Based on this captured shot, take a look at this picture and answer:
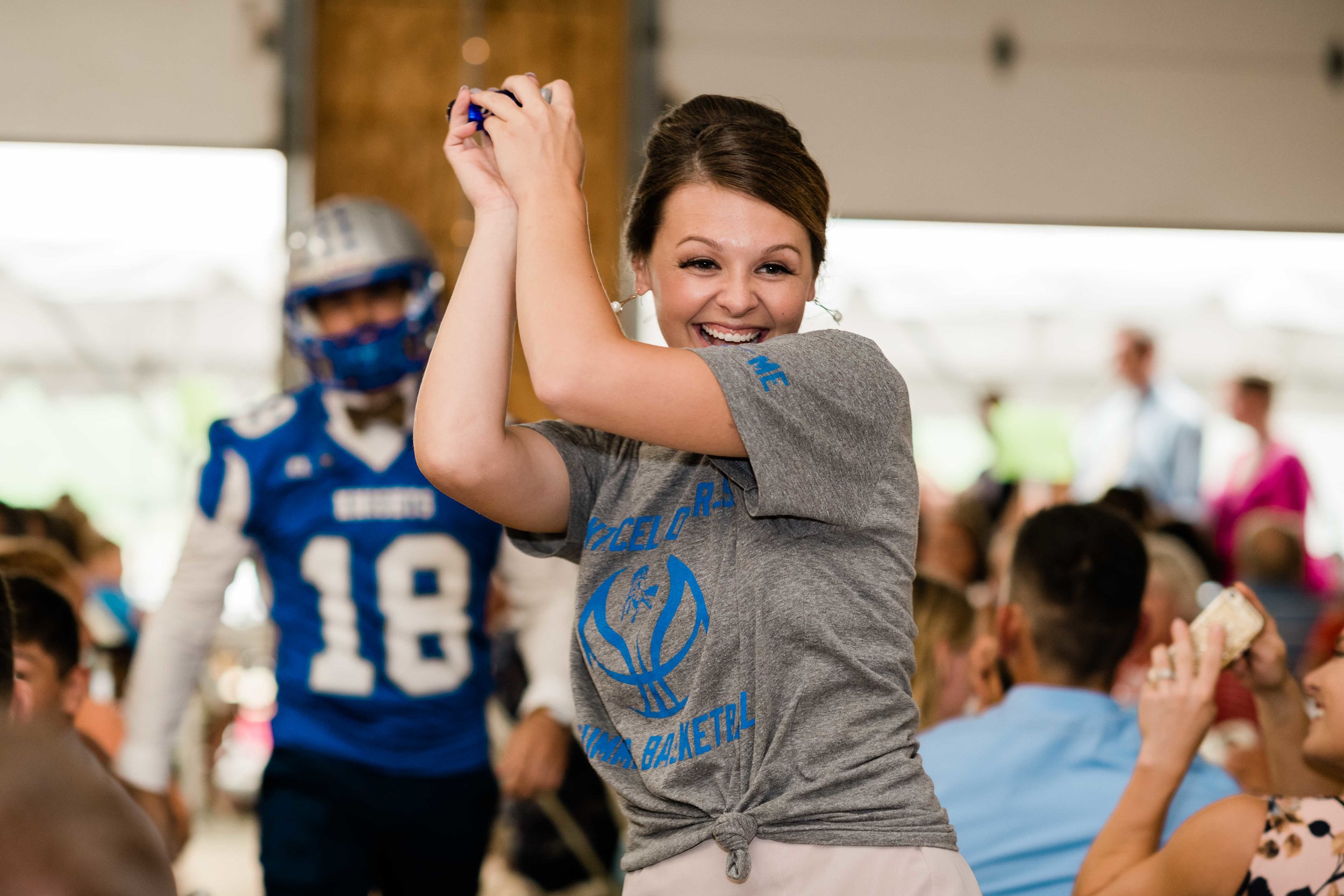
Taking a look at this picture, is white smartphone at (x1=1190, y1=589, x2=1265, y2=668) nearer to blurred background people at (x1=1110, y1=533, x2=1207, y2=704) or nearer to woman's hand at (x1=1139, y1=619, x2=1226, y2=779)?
woman's hand at (x1=1139, y1=619, x2=1226, y2=779)

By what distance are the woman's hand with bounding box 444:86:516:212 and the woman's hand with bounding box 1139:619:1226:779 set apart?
1129 mm

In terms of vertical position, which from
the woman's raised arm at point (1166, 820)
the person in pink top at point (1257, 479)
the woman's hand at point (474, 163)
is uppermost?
the woman's hand at point (474, 163)

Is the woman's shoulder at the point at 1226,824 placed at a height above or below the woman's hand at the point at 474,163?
below

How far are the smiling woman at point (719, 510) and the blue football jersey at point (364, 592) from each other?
1272 mm

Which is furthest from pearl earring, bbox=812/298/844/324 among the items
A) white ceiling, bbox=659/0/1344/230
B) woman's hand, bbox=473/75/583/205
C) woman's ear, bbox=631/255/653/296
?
white ceiling, bbox=659/0/1344/230

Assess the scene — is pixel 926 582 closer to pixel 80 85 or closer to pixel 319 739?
pixel 319 739

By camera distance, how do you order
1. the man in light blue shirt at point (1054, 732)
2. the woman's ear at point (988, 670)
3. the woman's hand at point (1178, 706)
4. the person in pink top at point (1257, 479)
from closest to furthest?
the woman's hand at point (1178, 706), the man in light blue shirt at point (1054, 732), the woman's ear at point (988, 670), the person in pink top at point (1257, 479)

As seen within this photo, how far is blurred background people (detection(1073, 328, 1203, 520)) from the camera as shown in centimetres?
756

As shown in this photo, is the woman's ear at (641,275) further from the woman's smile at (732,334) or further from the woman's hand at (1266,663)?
the woman's hand at (1266,663)

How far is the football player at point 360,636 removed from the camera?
2701 millimetres

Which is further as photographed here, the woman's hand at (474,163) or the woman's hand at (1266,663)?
the woman's hand at (1266,663)

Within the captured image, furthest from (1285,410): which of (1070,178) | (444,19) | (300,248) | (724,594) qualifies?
(724,594)

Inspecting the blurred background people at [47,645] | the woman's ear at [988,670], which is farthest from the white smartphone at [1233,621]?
the blurred background people at [47,645]

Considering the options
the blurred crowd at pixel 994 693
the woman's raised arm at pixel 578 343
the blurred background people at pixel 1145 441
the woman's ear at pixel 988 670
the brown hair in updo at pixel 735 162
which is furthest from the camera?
the blurred background people at pixel 1145 441
